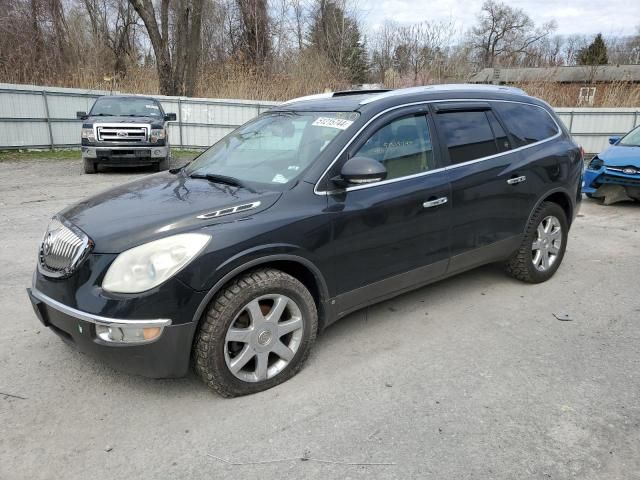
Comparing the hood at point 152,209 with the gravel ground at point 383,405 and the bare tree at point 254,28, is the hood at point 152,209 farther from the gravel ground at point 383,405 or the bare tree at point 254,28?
the bare tree at point 254,28

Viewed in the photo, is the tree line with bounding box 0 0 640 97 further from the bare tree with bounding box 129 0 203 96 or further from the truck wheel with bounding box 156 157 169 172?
the truck wheel with bounding box 156 157 169 172

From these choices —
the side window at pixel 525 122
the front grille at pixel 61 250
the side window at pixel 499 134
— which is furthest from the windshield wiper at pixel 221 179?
the side window at pixel 525 122

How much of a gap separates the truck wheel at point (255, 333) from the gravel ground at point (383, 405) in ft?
0.43

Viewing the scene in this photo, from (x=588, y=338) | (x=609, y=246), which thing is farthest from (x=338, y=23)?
(x=588, y=338)

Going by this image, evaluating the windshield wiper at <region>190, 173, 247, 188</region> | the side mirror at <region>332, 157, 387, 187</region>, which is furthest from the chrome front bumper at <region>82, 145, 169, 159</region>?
the side mirror at <region>332, 157, 387, 187</region>

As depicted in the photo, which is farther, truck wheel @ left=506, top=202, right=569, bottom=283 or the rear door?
truck wheel @ left=506, top=202, right=569, bottom=283

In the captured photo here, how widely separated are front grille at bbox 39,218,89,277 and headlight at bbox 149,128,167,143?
9105 mm

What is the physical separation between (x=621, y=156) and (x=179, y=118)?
13.3m

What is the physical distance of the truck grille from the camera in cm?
1149

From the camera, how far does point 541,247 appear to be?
4.86 m

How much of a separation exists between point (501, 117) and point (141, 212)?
10.5ft

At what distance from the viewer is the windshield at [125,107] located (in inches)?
482

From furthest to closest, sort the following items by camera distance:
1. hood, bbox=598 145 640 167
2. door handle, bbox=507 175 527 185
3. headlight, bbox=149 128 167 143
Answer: headlight, bbox=149 128 167 143 → hood, bbox=598 145 640 167 → door handle, bbox=507 175 527 185

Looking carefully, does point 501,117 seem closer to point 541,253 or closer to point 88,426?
point 541,253
